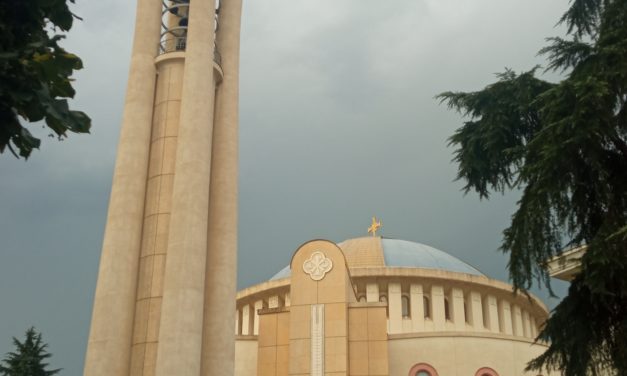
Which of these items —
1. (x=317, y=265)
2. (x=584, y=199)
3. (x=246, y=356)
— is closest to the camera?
(x=584, y=199)

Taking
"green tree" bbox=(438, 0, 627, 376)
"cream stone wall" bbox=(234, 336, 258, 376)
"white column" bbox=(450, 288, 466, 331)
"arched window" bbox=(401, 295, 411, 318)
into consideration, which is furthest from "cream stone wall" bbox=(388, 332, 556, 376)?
"green tree" bbox=(438, 0, 627, 376)

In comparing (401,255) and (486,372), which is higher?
(401,255)

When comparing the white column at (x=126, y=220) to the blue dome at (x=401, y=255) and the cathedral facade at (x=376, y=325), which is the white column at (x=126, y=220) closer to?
the cathedral facade at (x=376, y=325)

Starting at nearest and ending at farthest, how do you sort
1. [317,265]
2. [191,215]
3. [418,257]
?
[191,215], [317,265], [418,257]

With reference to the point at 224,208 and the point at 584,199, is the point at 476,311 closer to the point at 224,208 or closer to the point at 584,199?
the point at 224,208

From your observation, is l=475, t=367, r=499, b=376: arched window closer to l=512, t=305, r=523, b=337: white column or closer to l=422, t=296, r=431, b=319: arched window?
l=422, t=296, r=431, b=319: arched window

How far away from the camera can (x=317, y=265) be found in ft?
99.6

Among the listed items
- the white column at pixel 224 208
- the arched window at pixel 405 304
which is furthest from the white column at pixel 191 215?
the arched window at pixel 405 304

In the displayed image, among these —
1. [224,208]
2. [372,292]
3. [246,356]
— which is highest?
[224,208]

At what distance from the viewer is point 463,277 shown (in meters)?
38.0

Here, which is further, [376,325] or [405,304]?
[405,304]

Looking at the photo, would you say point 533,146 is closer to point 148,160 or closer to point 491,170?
point 491,170

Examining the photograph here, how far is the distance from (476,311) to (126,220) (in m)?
21.0

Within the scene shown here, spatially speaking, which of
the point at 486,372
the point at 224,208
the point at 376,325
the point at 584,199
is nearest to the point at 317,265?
the point at 376,325
